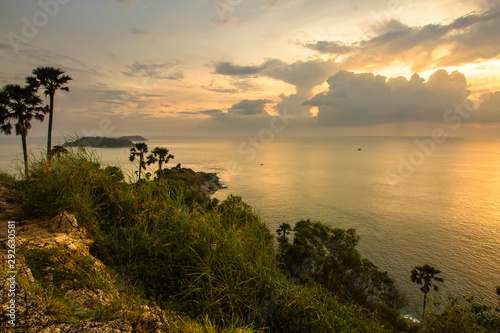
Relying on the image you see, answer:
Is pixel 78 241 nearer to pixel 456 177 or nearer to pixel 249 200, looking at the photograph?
pixel 249 200

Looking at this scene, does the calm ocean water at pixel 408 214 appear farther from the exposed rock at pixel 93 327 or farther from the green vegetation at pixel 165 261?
the exposed rock at pixel 93 327

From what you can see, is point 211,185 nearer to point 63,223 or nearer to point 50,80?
point 50,80

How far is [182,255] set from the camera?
3.87 meters

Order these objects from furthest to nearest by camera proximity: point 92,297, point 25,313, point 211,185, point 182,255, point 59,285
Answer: point 211,185 → point 182,255 → point 59,285 → point 92,297 → point 25,313

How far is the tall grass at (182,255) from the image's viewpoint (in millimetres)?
3408

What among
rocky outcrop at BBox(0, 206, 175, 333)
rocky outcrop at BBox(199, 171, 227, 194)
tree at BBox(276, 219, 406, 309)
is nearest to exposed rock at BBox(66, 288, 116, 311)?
rocky outcrop at BBox(0, 206, 175, 333)

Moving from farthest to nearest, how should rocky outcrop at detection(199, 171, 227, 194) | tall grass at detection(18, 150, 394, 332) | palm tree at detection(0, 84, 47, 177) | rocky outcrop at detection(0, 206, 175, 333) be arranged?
rocky outcrop at detection(199, 171, 227, 194)
palm tree at detection(0, 84, 47, 177)
tall grass at detection(18, 150, 394, 332)
rocky outcrop at detection(0, 206, 175, 333)

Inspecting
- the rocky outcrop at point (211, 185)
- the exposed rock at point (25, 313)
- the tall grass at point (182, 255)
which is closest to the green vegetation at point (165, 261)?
the tall grass at point (182, 255)

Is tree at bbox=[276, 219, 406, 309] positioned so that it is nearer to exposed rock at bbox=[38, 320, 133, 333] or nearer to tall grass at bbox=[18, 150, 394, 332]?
tall grass at bbox=[18, 150, 394, 332]

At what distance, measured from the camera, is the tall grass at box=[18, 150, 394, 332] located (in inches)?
134

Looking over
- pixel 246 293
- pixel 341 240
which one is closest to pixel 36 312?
pixel 246 293

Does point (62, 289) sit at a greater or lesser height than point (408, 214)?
greater

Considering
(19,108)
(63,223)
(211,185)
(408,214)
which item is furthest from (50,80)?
(408,214)

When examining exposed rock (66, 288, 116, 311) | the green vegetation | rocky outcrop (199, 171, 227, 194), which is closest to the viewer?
exposed rock (66, 288, 116, 311)
